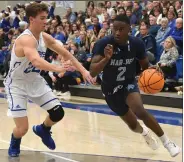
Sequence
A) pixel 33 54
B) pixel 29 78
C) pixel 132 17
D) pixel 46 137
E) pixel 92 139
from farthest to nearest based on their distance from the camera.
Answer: pixel 132 17 → pixel 92 139 → pixel 46 137 → pixel 29 78 → pixel 33 54

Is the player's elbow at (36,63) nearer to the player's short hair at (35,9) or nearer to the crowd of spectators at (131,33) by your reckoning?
the player's short hair at (35,9)

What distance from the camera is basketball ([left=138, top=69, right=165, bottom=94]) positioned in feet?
19.9

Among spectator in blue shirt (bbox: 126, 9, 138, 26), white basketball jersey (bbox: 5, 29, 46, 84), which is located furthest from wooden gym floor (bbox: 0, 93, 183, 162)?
spectator in blue shirt (bbox: 126, 9, 138, 26)

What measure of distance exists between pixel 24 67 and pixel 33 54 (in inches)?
17.6

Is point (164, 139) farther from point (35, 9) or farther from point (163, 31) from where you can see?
point (163, 31)

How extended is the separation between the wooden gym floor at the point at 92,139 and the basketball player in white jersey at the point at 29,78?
0.39m

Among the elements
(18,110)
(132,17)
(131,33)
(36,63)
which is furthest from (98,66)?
(132,17)

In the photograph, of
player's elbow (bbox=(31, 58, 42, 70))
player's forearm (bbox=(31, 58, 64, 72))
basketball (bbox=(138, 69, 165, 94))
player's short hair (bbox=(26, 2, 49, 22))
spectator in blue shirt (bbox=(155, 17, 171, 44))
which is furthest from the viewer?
spectator in blue shirt (bbox=(155, 17, 171, 44))

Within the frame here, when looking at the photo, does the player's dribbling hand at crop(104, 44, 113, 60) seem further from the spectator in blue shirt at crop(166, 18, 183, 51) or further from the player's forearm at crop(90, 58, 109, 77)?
the spectator in blue shirt at crop(166, 18, 183, 51)

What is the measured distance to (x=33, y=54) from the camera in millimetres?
5203

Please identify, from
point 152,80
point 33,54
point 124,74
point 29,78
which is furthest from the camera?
point 152,80

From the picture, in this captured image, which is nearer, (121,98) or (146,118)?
(146,118)

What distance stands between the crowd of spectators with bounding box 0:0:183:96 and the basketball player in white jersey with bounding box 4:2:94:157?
5.47 metres

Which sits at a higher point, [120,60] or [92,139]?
[120,60]
